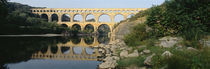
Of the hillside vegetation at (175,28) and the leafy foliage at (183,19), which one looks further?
the leafy foliage at (183,19)

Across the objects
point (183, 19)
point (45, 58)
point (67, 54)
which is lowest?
point (67, 54)

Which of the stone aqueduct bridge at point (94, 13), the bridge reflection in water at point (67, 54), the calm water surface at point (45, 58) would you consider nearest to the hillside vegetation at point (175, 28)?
the calm water surface at point (45, 58)

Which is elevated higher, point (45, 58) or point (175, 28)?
point (175, 28)

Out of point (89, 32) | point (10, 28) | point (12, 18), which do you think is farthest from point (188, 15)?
point (89, 32)

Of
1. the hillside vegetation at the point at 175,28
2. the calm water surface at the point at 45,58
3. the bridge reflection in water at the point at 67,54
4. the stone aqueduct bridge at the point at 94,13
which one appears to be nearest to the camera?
the hillside vegetation at the point at 175,28

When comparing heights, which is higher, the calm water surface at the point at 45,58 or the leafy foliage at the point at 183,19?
the leafy foliage at the point at 183,19

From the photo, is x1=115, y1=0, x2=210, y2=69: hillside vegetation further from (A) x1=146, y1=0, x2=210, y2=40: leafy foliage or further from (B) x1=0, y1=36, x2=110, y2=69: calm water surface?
(B) x1=0, y1=36, x2=110, y2=69: calm water surface

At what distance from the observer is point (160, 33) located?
11633mm

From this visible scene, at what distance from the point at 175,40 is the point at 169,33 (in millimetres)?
1779

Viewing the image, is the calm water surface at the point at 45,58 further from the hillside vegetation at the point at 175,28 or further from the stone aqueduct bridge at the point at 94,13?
the stone aqueduct bridge at the point at 94,13

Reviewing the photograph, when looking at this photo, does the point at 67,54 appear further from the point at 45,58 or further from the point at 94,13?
the point at 94,13

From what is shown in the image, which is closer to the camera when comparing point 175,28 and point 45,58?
point 45,58

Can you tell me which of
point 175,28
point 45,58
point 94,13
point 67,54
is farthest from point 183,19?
point 94,13

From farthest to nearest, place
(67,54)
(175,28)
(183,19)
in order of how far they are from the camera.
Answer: (67,54)
(175,28)
(183,19)
